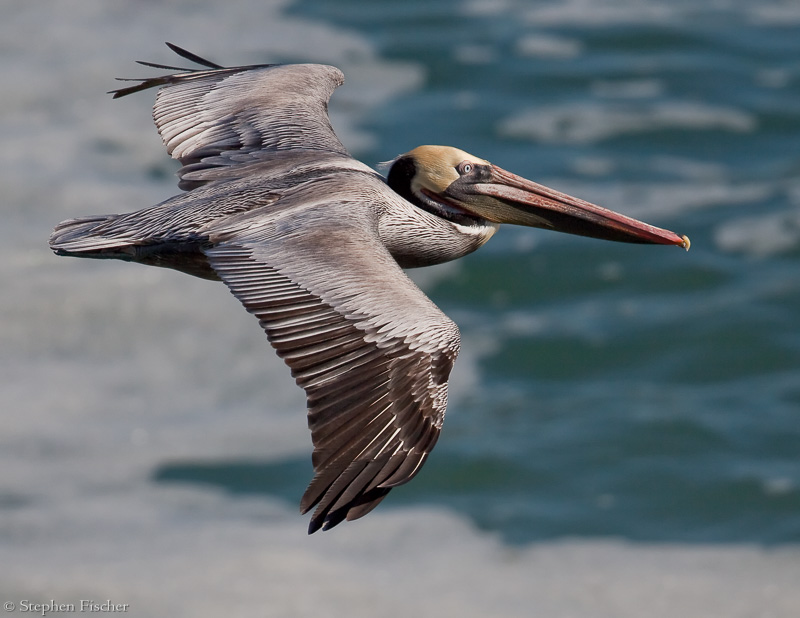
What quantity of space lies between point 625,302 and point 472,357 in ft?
9.84

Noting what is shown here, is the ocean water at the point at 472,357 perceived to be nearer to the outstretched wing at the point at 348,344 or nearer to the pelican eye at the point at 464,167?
the pelican eye at the point at 464,167

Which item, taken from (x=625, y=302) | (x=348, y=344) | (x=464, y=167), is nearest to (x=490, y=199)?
(x=464, y=167)

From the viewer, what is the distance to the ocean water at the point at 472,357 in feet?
57.7

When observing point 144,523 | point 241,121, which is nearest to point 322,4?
point 144,523

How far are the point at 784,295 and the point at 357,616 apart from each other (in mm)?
10586

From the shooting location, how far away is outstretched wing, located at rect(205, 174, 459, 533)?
17.7ft

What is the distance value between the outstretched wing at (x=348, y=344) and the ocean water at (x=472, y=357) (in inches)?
419

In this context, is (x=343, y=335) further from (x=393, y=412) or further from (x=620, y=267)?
(x=620, y=267)

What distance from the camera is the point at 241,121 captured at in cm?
837

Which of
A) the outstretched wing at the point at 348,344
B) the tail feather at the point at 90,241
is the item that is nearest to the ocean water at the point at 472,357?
the tail feather at the point at 90,241

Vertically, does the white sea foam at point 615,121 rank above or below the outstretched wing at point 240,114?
below

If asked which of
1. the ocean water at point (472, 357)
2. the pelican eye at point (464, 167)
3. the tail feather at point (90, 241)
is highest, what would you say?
the pelican eye at point (464, 167)

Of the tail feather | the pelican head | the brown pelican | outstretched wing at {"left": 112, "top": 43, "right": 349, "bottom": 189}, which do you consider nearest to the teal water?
outstretched wing at {"left": 112, "top": 43, "right": 349, "bottom": 189}

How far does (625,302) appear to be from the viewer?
22.9 m
